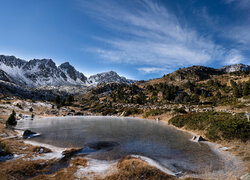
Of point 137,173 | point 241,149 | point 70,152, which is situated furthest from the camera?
point 241,149

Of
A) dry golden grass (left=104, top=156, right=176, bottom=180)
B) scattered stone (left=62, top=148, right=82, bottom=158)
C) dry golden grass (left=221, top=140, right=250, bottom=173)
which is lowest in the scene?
scattered stone (left=62, top=148, right=82, bottom=158)

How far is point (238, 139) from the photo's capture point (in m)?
20.3

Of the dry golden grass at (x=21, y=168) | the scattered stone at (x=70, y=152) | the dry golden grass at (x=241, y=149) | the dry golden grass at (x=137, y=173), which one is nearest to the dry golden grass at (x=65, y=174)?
the dry golden grass at (x=21, y=168)

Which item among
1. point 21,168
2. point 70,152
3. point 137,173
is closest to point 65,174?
point 21,168

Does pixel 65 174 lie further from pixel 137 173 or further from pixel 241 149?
pixel 241 149

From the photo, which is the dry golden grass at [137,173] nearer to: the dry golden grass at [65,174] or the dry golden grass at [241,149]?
the dry golden grass at [65,174]

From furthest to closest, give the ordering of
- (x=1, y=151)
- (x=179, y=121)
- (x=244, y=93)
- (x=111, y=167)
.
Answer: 1. (x=244, y=93)
2. (x=179, y=121)
3. (x=1, y=151)
4. (x=111, y=167)

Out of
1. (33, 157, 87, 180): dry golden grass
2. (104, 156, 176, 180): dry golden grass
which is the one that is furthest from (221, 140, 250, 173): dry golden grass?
(33, 157, 87, 180): dry golden grass

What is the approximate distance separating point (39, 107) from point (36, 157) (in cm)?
9557

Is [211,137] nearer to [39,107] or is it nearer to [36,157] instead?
[36,157]

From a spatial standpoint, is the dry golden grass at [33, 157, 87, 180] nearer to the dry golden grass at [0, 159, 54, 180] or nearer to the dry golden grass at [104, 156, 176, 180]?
the dry golden grass at [0, 159, 54, 180]

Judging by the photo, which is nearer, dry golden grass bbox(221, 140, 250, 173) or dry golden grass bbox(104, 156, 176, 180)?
dry golden grass bbox(104, 156, 176, 180)

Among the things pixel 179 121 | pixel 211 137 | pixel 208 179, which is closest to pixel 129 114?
pixel 179 121

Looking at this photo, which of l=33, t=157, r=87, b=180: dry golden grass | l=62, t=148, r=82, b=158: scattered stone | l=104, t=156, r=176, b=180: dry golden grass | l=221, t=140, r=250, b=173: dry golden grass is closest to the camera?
l=33, t=157, r=87, b=180: dry golden grass
